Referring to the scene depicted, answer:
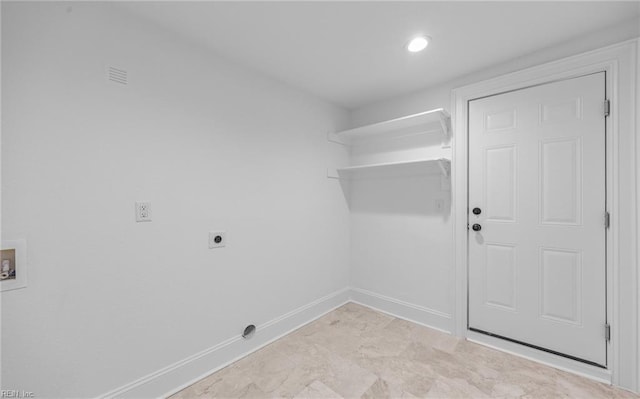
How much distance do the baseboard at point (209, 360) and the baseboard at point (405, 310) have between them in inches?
24.9

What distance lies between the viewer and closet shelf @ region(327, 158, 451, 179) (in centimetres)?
237

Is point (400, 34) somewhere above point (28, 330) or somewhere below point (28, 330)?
above

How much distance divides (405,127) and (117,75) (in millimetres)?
2401

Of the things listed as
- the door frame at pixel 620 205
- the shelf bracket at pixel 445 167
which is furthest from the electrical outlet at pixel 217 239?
the door frame at pixel 620 205

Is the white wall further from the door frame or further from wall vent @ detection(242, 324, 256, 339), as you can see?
the door frame

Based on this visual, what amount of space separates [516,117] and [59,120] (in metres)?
3.04

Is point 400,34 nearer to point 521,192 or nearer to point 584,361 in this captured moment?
point 521,192

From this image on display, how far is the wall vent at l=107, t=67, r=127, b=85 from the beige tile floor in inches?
77.9

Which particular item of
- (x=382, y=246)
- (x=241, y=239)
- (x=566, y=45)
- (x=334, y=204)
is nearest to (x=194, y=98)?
(x=241, y=239)

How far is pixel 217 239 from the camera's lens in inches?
75.2

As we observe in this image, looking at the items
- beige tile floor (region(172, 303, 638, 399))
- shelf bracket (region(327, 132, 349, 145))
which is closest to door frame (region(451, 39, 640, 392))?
beige tile floor (region(172, 303, 638, 399))

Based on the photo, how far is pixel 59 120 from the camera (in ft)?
4.25

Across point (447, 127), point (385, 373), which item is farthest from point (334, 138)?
point (385, 373)

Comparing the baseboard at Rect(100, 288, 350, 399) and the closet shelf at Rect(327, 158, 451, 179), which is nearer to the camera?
the baseboard at Rect(100, 288, 350, 399)
